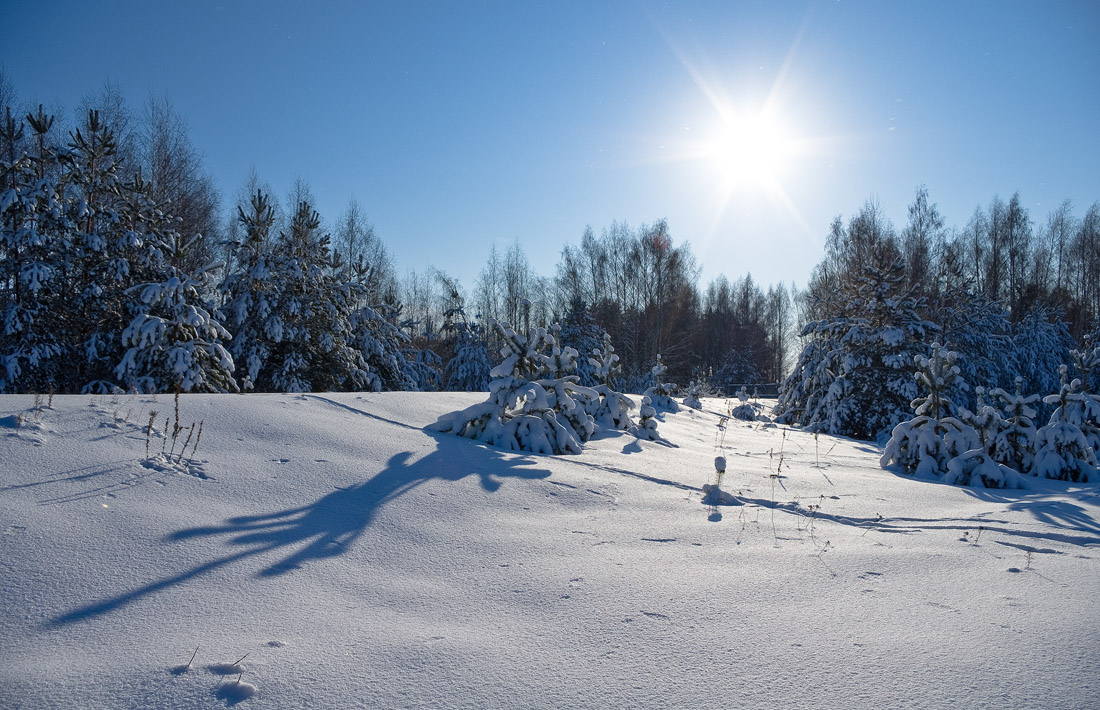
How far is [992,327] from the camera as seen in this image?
21125 millimetres

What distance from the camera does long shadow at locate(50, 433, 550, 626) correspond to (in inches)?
87.0

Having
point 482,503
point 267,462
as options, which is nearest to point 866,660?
point 482,503

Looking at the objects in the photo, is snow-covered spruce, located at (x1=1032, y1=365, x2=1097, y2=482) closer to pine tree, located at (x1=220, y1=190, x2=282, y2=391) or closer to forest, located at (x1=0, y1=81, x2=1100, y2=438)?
forest, located at (x1=0, y1=81, x2=1100, y2=438)

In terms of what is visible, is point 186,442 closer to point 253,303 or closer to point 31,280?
point 31,280

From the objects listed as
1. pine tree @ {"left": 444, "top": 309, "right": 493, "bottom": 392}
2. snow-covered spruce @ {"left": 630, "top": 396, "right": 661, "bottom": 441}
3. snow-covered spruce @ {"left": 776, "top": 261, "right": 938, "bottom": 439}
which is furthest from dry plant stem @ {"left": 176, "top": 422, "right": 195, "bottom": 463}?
pine tree @ {"left": 444, "top": 309, "right": 493, "bottom": 392}

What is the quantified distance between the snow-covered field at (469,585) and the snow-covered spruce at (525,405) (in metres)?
0.89

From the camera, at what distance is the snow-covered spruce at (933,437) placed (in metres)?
6.82

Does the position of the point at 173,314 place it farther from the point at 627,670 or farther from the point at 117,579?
the point at 627,670

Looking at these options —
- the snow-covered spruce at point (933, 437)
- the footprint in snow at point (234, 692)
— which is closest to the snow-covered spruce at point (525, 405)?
the footprint in snow at point (234, 692)

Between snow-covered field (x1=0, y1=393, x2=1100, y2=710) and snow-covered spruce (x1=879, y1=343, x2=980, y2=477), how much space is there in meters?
2.54

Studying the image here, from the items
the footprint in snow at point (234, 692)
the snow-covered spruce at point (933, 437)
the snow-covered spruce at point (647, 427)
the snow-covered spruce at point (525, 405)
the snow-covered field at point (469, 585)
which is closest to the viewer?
the footprint in snow at point (234, 692)

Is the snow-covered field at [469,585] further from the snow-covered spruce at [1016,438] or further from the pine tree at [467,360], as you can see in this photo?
the pine tree at [467,360]

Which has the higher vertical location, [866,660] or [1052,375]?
[1052,375]

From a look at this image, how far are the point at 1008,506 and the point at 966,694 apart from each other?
13.2ft
